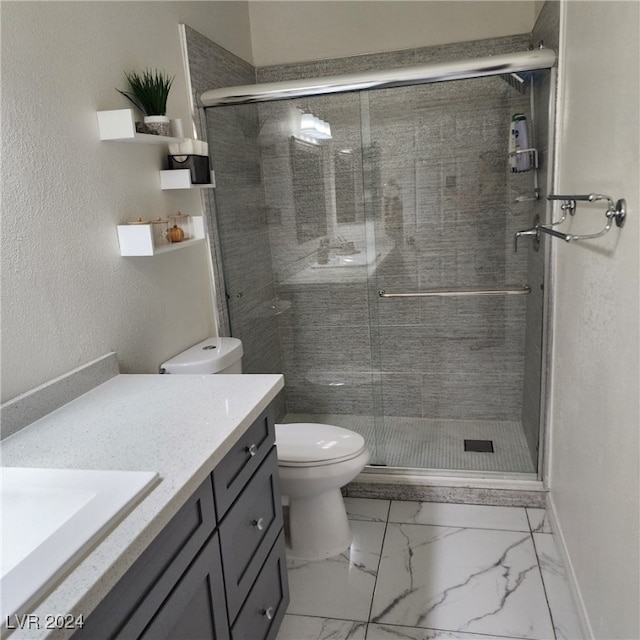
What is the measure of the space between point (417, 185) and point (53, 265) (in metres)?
1.87

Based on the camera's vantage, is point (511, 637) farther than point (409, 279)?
No

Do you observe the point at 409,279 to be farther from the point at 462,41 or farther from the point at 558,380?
Result: the point at 462,41

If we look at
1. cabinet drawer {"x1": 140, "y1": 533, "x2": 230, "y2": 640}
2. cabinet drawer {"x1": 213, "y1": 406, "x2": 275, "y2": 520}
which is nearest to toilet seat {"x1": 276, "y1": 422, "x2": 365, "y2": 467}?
cabinet drawer {"x1": 213, "y1": 406, "x2": 275, "y2": 520}

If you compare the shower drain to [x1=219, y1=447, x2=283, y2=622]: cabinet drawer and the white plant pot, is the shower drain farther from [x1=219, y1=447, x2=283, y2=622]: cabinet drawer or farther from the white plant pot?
the white plant pot

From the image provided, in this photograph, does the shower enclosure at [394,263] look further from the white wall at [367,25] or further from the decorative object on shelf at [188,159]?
the decorative object on shelf at [188,159]

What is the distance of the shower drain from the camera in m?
2.77

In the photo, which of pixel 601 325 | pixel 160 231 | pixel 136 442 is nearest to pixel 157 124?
pixel 160 231

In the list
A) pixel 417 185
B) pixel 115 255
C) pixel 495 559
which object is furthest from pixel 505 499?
pixel 115 255

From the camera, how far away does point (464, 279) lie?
9.64ft

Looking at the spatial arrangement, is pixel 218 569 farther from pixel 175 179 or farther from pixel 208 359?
pixel 175 179

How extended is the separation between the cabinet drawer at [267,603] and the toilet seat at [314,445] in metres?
0.37

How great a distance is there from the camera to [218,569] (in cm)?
128

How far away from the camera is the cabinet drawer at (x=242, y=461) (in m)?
1.29

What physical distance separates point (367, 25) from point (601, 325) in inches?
86.5
